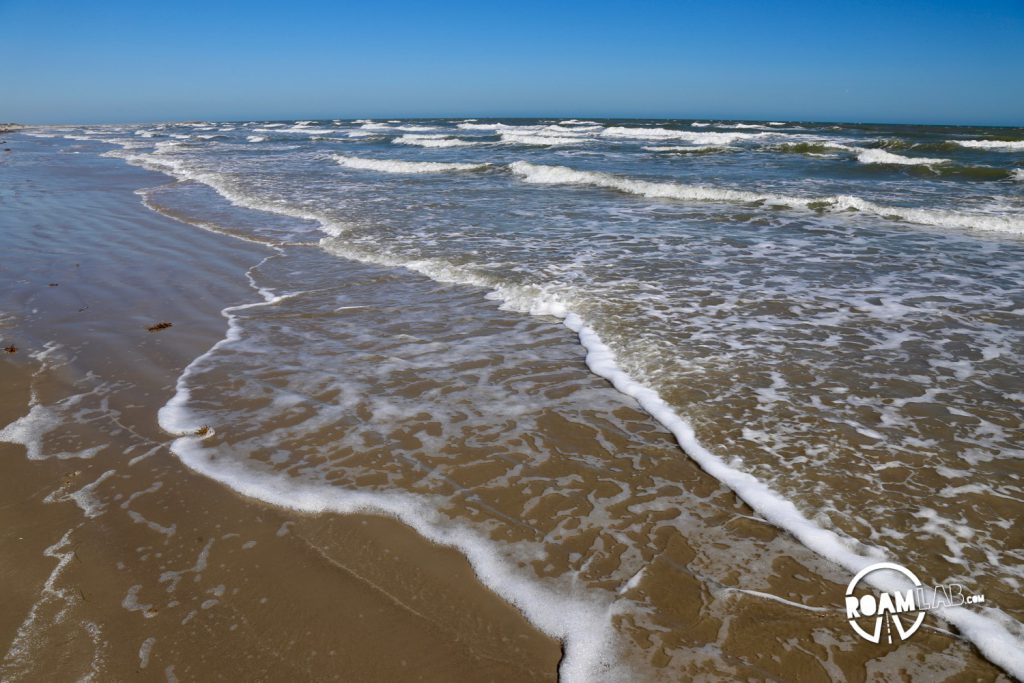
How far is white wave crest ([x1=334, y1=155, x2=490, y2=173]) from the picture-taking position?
21656 mm

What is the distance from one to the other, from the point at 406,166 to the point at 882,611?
2224cm

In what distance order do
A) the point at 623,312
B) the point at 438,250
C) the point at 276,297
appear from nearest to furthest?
the point at 623,312 < the point at 276,297 < the point at 438,250

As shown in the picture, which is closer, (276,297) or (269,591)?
(269,591)

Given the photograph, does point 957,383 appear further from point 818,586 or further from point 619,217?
point 619,217

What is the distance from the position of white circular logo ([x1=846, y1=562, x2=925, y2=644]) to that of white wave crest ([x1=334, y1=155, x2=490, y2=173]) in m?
20.5

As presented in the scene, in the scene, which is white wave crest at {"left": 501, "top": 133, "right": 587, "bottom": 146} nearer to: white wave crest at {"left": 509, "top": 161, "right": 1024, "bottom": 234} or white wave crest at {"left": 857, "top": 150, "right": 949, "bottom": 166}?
white wave crest at {"left": 509, "top": 161, "right": 1024, "bottom": 234}

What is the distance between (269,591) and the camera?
248 centimetres

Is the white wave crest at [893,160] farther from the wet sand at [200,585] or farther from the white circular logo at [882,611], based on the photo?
the wet sand at [200,585]

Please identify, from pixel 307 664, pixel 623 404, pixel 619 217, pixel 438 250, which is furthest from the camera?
pixel 619 217

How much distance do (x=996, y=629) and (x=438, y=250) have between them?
7608mm

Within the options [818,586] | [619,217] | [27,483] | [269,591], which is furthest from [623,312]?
[619,217]

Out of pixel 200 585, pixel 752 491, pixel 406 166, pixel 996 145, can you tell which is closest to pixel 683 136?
pixel 996 145

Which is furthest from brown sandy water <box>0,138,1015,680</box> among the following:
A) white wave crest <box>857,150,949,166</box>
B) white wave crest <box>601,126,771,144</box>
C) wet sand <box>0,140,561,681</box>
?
white wave crest <box>601,126,771,144</box>

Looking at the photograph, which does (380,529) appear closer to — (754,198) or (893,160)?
(754,198)
